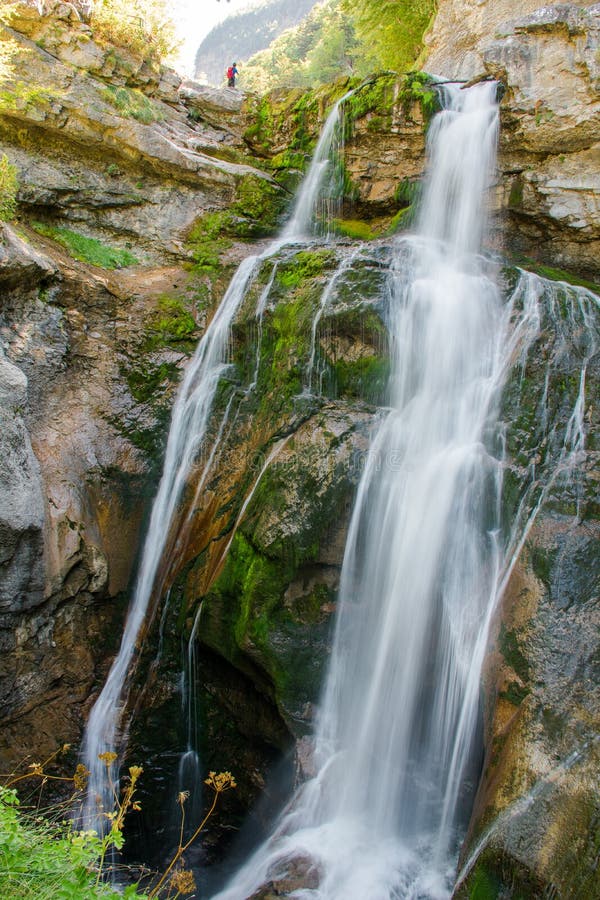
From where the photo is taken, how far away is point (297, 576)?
585cm

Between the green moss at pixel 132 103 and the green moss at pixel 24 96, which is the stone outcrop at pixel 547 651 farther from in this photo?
the green moss at pixel 24 96

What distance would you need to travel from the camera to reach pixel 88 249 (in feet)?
29.8

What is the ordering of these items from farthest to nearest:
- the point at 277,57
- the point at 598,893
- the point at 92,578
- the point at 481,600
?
1. the point at 277,57
2. the point at 92,578
3. the point at 481,600
4. the point at 598,893

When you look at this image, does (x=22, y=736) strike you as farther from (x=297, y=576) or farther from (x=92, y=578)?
(x=297, y=576)

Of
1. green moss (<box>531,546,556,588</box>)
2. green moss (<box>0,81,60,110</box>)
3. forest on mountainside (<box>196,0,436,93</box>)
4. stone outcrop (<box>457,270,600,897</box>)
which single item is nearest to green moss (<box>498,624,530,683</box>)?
stone outcrop (<box>457,270,600,897</box>)

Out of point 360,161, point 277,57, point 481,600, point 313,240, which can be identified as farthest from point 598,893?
point 277,57

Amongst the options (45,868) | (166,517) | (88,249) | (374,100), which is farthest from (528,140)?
(45,868)

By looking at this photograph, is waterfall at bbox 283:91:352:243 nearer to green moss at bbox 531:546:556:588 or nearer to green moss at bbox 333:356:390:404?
green moss at bbox 333:356:390:404

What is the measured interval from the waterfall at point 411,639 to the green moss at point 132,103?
622cm

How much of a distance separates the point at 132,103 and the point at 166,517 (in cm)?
735

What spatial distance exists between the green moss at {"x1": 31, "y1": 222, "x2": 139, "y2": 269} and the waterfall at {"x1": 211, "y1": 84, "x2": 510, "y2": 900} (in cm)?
456

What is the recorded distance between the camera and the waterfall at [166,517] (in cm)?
614

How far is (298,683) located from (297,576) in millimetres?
982

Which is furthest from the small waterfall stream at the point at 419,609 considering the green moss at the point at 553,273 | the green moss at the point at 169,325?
the green moss at the point at 169,325
